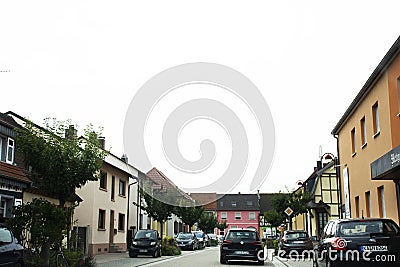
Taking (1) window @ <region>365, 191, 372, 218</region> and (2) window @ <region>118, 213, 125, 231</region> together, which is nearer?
(1) window @ <region>365, 191, 372, 218</region>

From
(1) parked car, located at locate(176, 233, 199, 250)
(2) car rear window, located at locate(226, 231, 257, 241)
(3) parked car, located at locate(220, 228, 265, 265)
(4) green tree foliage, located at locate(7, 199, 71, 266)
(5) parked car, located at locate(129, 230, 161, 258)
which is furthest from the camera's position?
(1) parked car, located at locate(176, 233, 199, 250)

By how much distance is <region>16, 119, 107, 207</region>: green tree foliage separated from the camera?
1755cm

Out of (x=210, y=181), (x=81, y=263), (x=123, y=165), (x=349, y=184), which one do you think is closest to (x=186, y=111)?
(x=210, y=181)

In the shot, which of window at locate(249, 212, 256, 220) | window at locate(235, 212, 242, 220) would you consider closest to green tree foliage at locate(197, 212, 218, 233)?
window at locate(235, 212, 242, 220)

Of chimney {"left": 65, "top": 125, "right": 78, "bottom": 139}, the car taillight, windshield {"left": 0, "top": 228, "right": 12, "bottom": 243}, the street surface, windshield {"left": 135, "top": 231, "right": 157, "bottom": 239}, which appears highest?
chimney {"left": 65, "top": 125, "right": 78, "bottom": 139}

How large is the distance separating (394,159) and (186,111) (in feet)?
19.9

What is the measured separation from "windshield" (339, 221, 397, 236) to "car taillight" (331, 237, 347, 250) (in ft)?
0.65

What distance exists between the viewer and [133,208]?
149 feet

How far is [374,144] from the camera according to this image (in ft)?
Result: 68.0

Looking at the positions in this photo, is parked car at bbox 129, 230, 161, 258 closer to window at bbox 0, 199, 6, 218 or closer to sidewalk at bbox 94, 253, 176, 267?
sidewalk at bbox 94, 253, 176, 267

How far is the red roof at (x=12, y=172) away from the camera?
19.9 m

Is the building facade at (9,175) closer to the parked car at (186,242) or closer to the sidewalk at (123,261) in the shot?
the sidewalk at (123,261)

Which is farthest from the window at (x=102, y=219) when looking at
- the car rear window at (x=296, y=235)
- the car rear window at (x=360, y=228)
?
the car rear window at (x=360, y=228)

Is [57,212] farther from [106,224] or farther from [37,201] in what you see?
[106,224]
